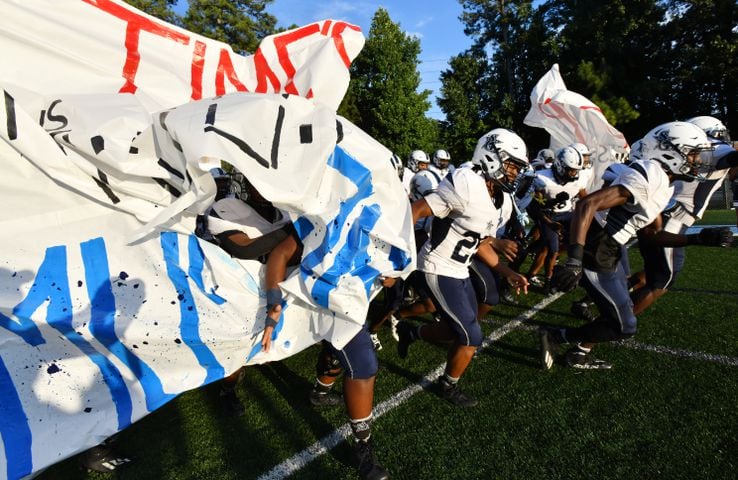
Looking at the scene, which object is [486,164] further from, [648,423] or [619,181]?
[648,423]

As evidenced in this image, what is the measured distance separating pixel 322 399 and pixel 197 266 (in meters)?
1.62

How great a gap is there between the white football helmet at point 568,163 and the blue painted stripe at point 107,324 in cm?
585

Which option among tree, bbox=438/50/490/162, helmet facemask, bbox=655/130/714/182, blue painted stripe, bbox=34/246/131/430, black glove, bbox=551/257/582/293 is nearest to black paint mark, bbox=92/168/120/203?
blue painted stripe, bbox=34/246/131/430

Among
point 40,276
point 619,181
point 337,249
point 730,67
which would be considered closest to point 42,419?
point 40,276

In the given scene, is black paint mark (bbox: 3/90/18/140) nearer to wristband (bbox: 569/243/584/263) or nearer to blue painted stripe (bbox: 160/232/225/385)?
blue painted stripe (bbox: 160/232/225/385)

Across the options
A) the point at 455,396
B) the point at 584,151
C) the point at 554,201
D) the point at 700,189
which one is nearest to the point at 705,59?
the point at 584,151

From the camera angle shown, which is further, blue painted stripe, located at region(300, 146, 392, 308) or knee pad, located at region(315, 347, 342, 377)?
knee pad, located at region(315, 347, 342, 377)

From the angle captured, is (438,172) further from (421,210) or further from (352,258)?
(352,258)

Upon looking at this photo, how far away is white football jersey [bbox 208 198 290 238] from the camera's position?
2.77 m

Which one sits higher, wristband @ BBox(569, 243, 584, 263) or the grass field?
wristband @ BBox(569, 243, 584, 263)

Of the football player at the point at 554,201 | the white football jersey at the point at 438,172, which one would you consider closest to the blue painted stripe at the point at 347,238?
the white football jersey at the point at 438,172

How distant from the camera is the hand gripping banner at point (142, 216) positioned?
7.64 feet

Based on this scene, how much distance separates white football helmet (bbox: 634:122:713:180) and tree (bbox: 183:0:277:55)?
76.2 ft

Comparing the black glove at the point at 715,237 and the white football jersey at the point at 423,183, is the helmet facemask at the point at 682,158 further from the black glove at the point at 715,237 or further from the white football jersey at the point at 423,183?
the white football jersey at the point at 423,183
